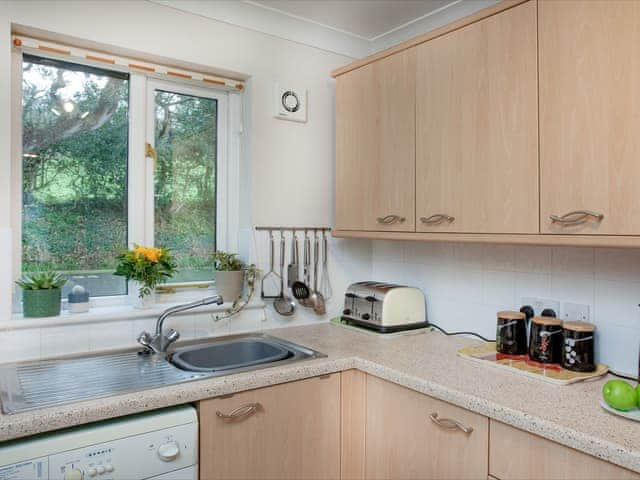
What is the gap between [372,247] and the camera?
2637 millimetres

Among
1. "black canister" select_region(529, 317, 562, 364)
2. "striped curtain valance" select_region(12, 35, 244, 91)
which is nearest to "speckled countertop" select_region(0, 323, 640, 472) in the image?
"black canister" select_region(529, 317, 562, 364)

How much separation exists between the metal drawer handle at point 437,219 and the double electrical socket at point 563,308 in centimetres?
45

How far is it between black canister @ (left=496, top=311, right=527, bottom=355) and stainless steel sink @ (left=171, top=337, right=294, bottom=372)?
785mm

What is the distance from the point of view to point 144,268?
187cm

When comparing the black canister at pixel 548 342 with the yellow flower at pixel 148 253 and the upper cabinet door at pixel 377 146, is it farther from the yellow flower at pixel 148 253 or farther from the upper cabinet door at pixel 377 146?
the yellow flower at pixel 148 253

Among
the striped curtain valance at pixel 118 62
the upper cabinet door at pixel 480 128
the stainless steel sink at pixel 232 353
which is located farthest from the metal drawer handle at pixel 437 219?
the striped curtain valance at pixel 118 62

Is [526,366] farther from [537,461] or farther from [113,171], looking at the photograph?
[113,171]

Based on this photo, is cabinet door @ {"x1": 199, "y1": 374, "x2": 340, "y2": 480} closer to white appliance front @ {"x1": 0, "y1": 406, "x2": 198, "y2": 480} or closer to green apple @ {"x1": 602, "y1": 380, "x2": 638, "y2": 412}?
white appliance front @ {"x1": 0, "y1": 406, "x2": 198, "y2": 480}

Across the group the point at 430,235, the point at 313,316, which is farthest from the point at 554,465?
the point at 313,316

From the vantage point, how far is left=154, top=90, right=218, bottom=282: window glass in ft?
6.98

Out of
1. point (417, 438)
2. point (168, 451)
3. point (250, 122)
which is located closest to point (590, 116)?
point (417, 438)

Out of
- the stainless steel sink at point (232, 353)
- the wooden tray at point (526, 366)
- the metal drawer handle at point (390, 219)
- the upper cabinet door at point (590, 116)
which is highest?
the upper cabinet door at point (590, 116)

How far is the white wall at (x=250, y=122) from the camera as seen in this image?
1700mm

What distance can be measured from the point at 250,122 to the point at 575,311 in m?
1.54
